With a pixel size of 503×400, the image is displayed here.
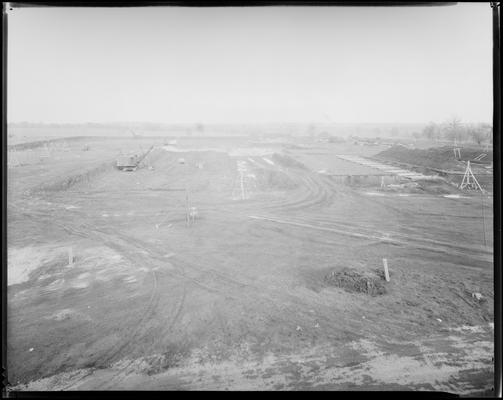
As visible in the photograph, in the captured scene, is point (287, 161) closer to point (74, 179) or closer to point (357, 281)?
point (74, 179)

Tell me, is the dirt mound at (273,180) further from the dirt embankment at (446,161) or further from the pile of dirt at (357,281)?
the pile of dirt at (357,281)

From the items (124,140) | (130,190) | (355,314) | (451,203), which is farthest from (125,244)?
(124,140)

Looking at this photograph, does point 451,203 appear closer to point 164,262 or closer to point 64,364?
point 164,262

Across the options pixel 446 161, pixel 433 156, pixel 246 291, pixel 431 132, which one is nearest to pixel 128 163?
pixel 246 291

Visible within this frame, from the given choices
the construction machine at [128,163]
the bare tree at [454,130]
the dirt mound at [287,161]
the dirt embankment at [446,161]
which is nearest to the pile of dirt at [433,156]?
the dirt embankment at [446,161]

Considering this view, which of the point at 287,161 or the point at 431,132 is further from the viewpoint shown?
the point at 431,132

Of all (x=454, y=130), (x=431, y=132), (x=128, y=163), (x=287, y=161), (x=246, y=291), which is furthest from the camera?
(x=431, y=132)
